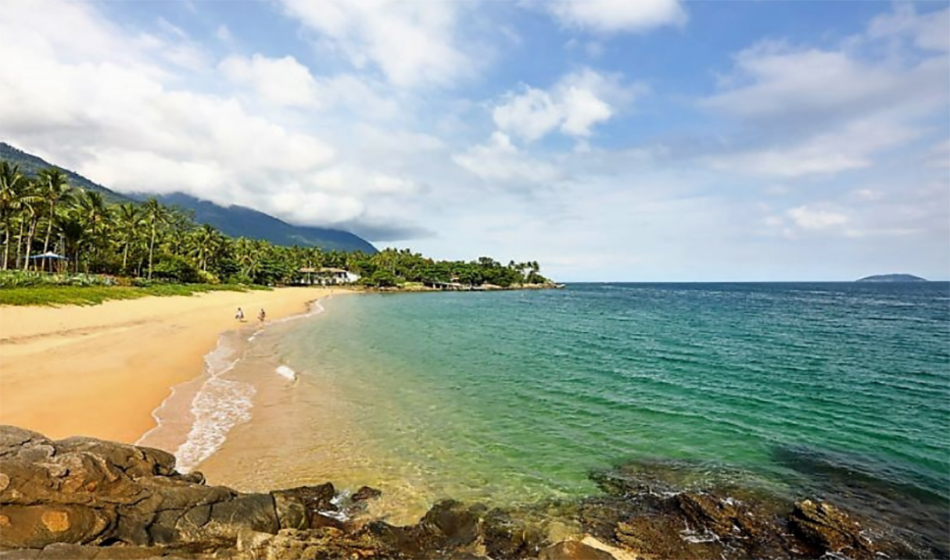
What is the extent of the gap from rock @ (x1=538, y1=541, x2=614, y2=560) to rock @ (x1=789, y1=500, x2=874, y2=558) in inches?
205

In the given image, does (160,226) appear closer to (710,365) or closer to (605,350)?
(605,350)

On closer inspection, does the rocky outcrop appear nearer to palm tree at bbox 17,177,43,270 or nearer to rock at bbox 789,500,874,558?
rock at bbox 789,500,874,558

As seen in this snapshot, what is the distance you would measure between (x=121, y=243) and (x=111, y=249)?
1.82m

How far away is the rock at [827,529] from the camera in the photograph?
9.88 m

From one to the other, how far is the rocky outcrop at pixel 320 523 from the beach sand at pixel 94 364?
6.94 metres

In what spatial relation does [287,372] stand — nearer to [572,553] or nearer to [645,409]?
[645,409]

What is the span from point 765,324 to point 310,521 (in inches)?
2383

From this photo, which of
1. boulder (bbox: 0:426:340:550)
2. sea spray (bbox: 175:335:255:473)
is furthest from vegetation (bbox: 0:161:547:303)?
boulder (bbox: 0:426:340:550)

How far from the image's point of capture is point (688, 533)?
1023 centimetres

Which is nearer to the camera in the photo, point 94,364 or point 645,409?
point 645,409

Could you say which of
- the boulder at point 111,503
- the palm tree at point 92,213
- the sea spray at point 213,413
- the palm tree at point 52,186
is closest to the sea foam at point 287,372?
the sea spray at point 213,413

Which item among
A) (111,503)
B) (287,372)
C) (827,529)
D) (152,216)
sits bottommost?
(287,372)

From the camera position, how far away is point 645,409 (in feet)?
65.6

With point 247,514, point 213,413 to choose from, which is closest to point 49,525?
point 247,514
